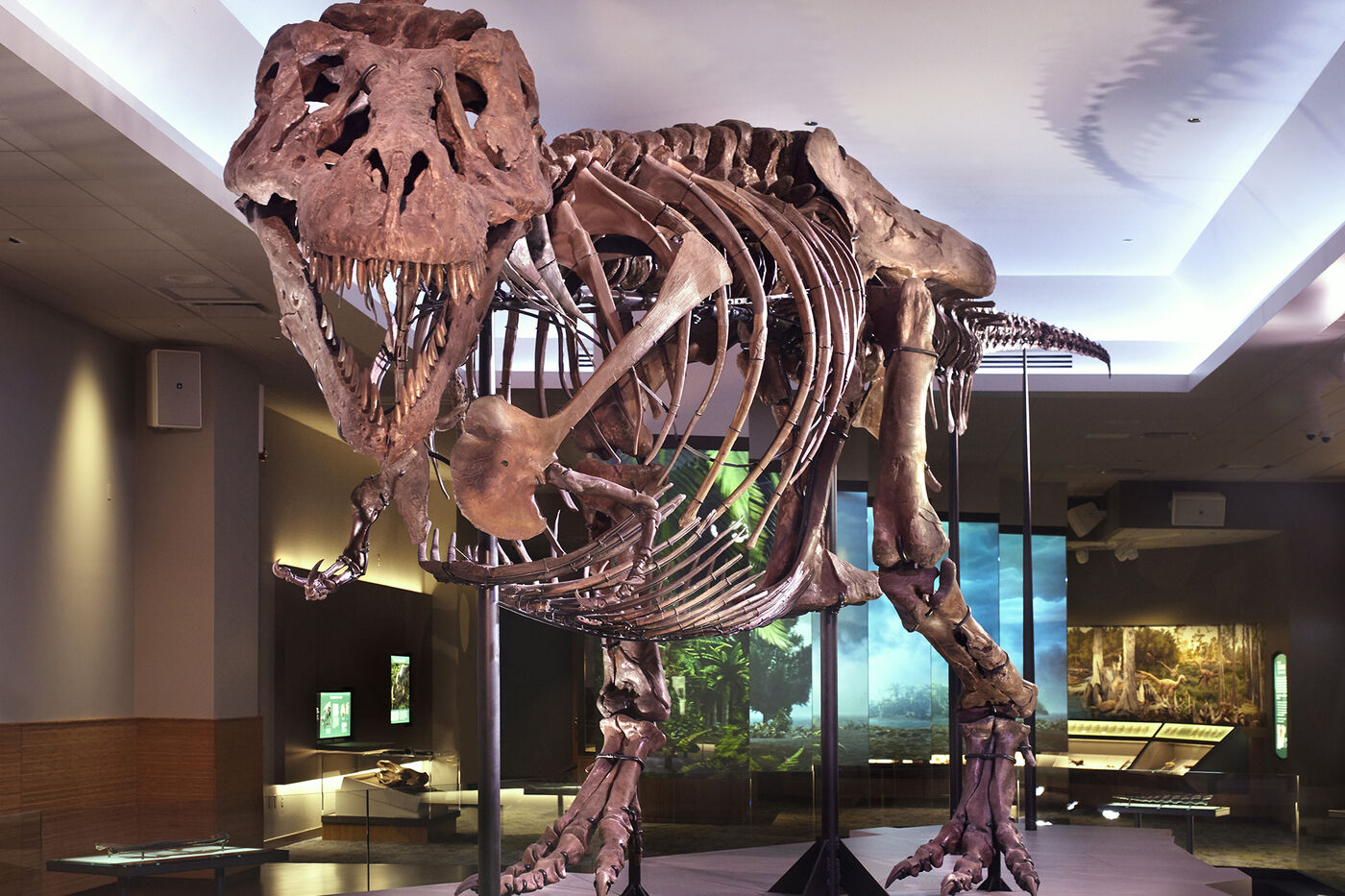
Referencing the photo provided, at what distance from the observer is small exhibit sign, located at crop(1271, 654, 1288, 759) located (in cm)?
1368

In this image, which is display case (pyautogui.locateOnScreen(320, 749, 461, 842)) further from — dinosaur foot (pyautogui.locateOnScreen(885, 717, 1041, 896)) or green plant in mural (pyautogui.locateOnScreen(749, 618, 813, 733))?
green plant in mural (pyautogui.locateOnScreen(749, 618, 813, 733))

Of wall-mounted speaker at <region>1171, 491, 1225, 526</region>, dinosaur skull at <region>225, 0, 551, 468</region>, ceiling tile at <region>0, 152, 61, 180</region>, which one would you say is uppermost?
ceiling tile at <region>0, 152, 61, 180</region>

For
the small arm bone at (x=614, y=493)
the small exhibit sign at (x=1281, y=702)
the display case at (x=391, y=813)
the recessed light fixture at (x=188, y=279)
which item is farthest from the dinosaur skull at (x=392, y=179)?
the small exhibit sign at (x=1281, y=702)

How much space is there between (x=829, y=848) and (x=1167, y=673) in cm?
1165

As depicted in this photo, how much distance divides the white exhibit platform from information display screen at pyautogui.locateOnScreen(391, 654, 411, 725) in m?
7.76

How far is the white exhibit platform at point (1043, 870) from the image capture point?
5293 mm

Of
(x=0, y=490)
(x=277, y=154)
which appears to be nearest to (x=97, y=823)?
(x=0, y=490)

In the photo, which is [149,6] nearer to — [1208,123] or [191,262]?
[191,262]

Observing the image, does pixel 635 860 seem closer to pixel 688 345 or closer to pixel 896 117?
pixel 688 345

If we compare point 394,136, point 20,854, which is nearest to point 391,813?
point 20,854

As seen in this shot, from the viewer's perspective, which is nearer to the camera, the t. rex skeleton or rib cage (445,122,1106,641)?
the t. rex skeleton

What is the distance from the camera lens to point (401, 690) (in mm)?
13711

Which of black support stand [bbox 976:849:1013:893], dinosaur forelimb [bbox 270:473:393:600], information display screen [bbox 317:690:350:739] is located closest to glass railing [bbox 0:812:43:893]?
dinosaur forelimb [bbox 270:473:393:600]

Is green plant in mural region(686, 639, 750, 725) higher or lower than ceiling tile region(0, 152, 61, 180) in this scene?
lower
